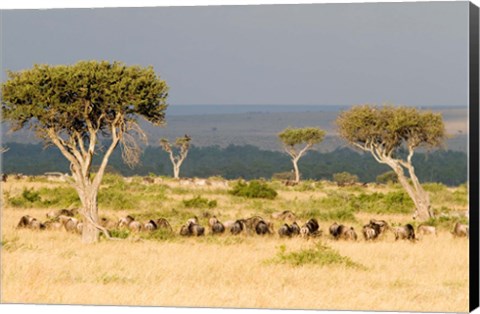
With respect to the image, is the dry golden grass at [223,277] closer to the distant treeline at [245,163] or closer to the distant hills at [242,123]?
the distant treeline at [245,163]

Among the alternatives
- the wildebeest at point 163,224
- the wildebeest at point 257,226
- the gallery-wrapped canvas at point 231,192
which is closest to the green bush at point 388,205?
the gallery-wrapped canvas at point 231,192

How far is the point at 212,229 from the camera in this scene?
31.3m

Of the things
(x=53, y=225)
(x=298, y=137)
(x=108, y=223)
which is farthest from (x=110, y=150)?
(x=298, y=137)

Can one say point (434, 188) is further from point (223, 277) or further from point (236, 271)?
point (223, 277)

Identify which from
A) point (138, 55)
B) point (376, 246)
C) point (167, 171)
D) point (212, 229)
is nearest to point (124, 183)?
point (138, 55)

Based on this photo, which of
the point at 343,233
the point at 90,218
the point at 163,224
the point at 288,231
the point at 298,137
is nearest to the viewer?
the point at 90,218

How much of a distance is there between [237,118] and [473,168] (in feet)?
359

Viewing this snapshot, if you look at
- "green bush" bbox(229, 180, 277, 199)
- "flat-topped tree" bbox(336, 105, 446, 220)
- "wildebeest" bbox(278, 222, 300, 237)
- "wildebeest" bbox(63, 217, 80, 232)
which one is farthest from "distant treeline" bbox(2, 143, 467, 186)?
"wildebeest" bbox(278, 222, 300, 237)

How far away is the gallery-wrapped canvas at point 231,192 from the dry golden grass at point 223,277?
0.05 metres

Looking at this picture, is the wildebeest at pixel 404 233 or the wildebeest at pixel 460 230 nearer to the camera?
the wildebeest at pixel 460 230

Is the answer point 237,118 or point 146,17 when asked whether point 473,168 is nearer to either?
point 146,17

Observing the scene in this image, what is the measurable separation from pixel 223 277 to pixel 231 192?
27529mm

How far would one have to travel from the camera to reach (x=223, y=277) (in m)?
22.7

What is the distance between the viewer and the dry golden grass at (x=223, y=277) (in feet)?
68.7
